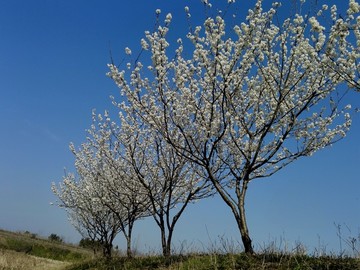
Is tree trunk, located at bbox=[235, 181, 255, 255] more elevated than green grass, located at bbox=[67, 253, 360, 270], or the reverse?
tree trunk, located at bbox=[235, 181, 255, 255]

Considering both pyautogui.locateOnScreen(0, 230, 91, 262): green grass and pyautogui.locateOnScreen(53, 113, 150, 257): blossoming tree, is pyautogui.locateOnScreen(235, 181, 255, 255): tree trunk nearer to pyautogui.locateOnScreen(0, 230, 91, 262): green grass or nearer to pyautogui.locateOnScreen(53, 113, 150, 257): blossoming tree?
pyautogui.locateOnScreen(53, 113, 150, 257): blossoming tree

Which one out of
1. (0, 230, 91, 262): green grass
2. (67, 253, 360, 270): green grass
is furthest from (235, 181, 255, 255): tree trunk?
(0, 230, 91, 262): green grass

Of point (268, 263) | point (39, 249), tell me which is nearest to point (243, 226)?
point (268, 263)

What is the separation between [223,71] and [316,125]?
4.45 m

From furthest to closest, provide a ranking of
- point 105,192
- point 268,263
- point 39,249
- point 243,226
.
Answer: point 39,249
point 105,192
point 243,226
point 268,263

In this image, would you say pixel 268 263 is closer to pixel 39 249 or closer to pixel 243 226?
pixel 243 226

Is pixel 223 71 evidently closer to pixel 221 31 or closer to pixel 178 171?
pixel 221 31

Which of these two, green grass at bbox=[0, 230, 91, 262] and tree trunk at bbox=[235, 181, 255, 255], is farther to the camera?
green grass at bbox=[0, 230, 91, 262]

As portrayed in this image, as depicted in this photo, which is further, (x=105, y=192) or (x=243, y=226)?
(x=105, y=192)

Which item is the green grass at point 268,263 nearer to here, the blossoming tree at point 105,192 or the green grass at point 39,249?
the blossoming tree at point 105,192

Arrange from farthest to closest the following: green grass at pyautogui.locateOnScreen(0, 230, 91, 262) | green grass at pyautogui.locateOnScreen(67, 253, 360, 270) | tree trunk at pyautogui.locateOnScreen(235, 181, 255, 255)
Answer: green grass at pyautogui.locateOnScreen(0, 230, 91, 262) → tree trunk at pyautogui.locateOnScreen(235, 181, 255, 255) → green grass at pyautogui.locateOnScreen(67, 253, 360, 270)

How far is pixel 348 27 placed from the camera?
8.59 metres

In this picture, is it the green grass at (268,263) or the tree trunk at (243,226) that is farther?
the tree trunk at (243,226)

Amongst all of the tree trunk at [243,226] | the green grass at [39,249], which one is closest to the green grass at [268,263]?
the tree trunk at [243,226]
